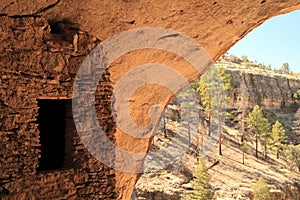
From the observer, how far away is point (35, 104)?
144 inches

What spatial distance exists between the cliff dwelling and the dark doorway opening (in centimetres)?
1

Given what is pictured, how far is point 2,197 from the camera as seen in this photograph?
3340mm

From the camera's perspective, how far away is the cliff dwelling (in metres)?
3.49

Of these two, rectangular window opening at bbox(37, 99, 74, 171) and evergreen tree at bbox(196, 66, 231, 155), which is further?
evergreen tree at bbox(196, 66, 231, 155)

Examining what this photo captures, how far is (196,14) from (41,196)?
9.27 feet

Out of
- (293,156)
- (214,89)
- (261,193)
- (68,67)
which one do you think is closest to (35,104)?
(68,67)

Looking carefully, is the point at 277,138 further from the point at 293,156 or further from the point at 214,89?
the point at 214,89

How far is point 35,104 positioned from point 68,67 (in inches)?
23.1

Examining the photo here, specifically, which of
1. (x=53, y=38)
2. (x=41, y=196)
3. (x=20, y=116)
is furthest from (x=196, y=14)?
(x=41, y=196)

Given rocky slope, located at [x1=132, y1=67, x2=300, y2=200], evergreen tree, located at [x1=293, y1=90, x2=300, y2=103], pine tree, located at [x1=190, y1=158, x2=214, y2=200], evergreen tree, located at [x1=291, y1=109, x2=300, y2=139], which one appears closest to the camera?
pine tree, located at [x1=190, y1=158, x2=214, y2=200]

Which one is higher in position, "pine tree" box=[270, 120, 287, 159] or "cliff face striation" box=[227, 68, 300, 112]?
"cliff face striation" box=[227, 68, 300, 112]

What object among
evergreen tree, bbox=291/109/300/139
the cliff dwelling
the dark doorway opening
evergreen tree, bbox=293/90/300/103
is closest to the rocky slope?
evergreen tree, bbox=291/109/300/139

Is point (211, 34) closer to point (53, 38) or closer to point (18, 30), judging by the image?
point (53, 38)

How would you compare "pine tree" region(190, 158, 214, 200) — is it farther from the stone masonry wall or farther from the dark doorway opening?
the stone masonry wall
